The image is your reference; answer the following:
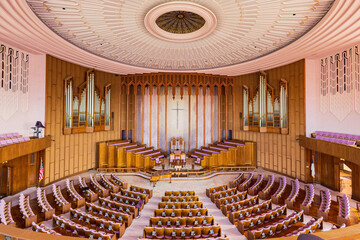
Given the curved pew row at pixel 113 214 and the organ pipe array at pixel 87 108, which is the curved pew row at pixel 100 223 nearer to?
the curved pew row at pixel 113 214

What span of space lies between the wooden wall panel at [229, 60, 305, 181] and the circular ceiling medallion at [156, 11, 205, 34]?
622cm

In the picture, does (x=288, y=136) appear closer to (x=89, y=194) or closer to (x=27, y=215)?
(x=89, y=194)

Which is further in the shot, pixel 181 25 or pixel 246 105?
pixel 246 105

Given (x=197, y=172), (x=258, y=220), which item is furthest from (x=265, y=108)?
(x=258, y=220)

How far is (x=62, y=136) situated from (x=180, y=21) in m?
8.44

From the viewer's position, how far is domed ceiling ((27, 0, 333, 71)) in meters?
5.95

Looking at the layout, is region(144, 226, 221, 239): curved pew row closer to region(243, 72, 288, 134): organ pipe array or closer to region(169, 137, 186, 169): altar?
region(169, 137, 186, 169): altar

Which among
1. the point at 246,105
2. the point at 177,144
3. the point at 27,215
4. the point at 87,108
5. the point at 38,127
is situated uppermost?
the point at 246,105

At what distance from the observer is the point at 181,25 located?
783 centimetres

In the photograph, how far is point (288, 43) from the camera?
850 centimetres

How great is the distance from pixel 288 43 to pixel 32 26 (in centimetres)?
1013

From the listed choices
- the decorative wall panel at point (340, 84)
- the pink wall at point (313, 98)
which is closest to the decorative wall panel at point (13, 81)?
the pink wall at point (313, 98)

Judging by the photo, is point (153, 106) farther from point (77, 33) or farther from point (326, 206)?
point (326, 206)

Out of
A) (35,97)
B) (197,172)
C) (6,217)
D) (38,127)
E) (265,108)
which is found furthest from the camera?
(265,108)
